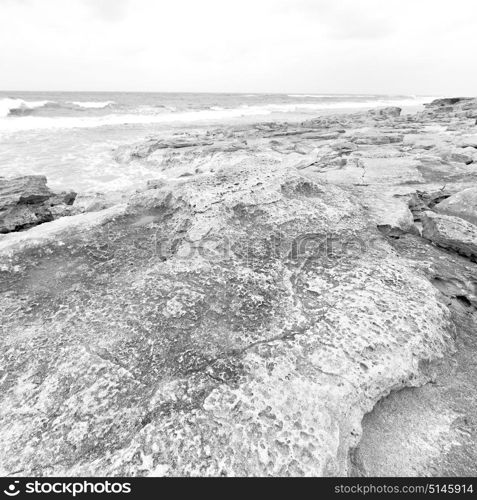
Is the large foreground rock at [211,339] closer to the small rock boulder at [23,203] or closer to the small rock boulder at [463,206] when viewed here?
the small rock boulder at [463,206]

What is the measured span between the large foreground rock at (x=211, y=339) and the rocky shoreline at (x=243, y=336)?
13 millimetres

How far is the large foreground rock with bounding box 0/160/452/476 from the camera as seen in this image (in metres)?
2.09

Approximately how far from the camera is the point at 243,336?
9.07ft

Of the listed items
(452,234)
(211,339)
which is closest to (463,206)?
(452,234)

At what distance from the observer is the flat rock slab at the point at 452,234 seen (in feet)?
12.9

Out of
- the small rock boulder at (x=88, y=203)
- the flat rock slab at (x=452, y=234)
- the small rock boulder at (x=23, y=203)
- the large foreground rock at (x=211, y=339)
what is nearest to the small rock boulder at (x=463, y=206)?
the flat rock slab at (x=452, y=234)

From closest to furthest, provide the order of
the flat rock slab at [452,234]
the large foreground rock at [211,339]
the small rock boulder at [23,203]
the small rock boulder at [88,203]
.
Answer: the large foreground rock at [211,339], the flat rock slab at [452,234], the small rock boulder at [88,203], the small rock boulder at [23,203]

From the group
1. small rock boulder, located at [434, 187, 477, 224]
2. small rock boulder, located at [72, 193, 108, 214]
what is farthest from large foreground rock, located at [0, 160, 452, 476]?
small rock boulder, located at [72, 193, 108, 214]

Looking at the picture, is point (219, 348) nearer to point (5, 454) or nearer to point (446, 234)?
point (5, 454)

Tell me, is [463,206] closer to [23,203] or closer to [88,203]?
[88,203]

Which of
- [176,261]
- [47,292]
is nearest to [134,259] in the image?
[176,261]

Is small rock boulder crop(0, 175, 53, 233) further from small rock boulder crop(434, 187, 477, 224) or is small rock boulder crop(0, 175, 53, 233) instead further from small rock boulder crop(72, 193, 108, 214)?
small rock boulder crop(434, 187, 477, 224)

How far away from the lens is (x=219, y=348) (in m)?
2.67
